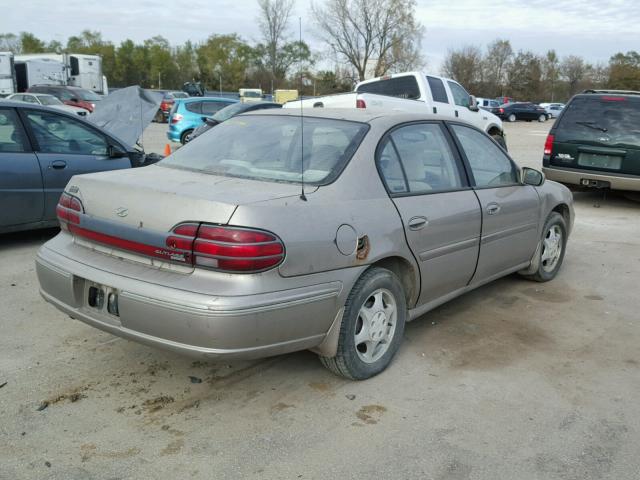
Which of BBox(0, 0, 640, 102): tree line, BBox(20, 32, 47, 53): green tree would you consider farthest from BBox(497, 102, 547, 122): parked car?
BBox(20, 32, 47, 53): green tree

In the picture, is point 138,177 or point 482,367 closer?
point 138,177

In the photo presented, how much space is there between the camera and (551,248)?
554 centimetres

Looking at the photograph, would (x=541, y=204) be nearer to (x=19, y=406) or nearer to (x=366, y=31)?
(x=19, y=406)

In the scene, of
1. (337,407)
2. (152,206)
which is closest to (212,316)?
(152,206)

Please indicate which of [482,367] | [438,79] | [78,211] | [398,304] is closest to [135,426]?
[78,211]

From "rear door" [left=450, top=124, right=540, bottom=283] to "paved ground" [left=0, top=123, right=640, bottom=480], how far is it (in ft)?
1.59

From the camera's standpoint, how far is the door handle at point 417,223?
3.66 metres

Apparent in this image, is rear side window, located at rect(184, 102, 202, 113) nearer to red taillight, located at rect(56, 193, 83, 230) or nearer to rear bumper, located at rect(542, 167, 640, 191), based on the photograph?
rear bumper, located at rect(542, 167, 640, 191)

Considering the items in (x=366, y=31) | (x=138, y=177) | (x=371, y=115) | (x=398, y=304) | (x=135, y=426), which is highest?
(x=366, y=31)

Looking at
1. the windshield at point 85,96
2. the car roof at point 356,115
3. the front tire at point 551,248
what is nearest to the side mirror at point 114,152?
the car roof at point 356,115

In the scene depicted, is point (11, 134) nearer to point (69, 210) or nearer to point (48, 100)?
point (69, 210)

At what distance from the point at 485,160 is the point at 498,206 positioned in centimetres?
40

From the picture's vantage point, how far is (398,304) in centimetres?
368

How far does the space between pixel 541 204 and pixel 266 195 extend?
294cm
